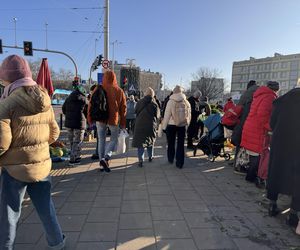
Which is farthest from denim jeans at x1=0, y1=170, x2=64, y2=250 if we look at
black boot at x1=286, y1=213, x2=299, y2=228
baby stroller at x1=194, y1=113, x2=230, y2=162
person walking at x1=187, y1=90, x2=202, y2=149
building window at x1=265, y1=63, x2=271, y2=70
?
building window at x1=265, y1=63, x2=271, y2=70

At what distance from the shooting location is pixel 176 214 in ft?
14.5

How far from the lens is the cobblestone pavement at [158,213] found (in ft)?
11.8

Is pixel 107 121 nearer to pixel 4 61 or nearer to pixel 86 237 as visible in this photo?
pixel 86 237

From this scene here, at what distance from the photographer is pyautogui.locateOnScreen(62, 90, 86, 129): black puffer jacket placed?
7.34 metres

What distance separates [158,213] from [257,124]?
2570 millimetres

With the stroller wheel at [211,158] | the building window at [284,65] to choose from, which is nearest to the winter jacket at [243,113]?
the stroller wheel at [211,158]

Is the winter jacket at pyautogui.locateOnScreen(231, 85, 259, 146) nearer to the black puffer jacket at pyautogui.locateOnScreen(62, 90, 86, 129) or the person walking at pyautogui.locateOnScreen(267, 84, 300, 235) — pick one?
the person walking at pyautogui.locateOnScreen(267, 84, 300, 235)

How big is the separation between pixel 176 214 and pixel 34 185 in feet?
7.12

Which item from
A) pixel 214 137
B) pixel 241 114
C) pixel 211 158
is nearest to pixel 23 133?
pixel 241 114

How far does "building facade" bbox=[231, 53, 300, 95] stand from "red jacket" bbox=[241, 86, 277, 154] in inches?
3697

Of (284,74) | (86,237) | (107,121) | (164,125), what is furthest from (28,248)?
(284,74)

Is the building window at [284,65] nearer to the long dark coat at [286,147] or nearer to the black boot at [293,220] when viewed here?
the long dark coat at [286,147]

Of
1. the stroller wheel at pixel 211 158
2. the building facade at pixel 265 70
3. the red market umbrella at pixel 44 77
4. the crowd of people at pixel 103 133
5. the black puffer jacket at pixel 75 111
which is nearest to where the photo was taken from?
the crowd of people at pixel 103 133

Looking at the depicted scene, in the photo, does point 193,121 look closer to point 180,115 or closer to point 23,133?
point 180,115
